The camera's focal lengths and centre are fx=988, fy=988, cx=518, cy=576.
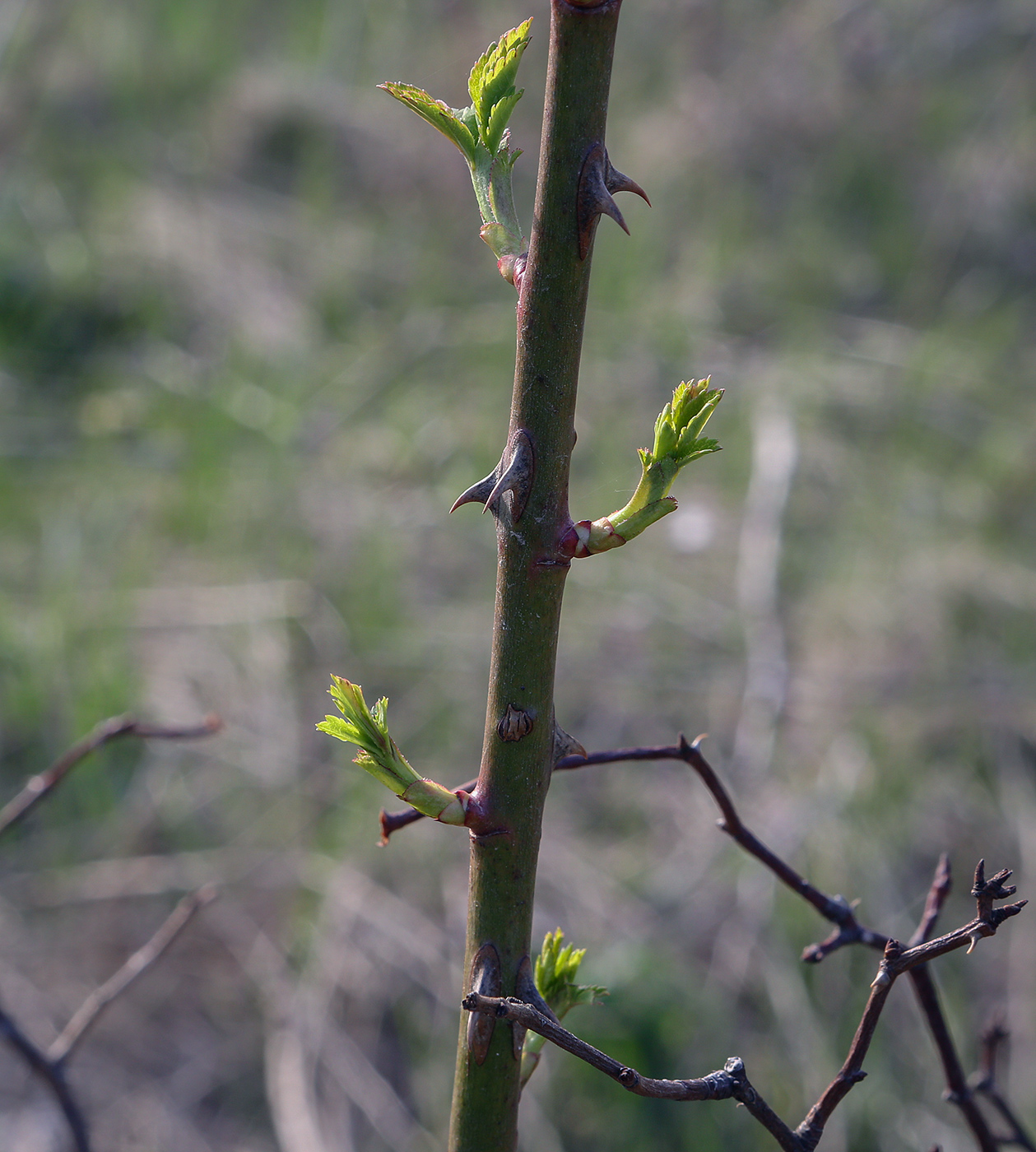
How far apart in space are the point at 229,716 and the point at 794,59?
16.9ft

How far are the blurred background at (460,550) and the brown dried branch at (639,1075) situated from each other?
4.41ft

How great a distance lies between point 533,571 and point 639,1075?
0.83 feet

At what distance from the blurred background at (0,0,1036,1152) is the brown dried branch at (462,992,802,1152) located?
4.41 feet

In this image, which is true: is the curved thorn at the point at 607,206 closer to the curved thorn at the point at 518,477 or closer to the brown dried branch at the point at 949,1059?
the curved thorn at the point at 518,477

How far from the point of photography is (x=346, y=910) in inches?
84.8

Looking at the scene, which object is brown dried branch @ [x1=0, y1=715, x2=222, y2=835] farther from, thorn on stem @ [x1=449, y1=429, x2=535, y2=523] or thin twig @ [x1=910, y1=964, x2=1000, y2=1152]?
thin twig @ [x1=910, y1=964, x2=1000, y2=1152]

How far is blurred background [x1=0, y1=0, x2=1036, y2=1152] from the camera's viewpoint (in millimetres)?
1992

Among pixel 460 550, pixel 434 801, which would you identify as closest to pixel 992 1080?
pixel 434 801

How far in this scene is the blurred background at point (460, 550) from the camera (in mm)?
1992

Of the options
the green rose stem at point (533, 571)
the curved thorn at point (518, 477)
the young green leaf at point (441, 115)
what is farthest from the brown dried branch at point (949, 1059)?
the young green leaf at point (441, 115)

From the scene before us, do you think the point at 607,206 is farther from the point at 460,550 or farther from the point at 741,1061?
the point at 460,550

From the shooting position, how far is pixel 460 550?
10.9 feet

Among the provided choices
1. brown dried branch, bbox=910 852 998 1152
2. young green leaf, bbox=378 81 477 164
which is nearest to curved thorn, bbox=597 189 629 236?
young green leaf, bbox=378 81 477 164

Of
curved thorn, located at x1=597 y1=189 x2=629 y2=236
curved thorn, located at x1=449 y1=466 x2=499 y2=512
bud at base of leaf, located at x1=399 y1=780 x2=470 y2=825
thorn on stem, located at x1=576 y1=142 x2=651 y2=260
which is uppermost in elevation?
thorn on stem, located at x1=576 y1=142 x2=651 y2=260
